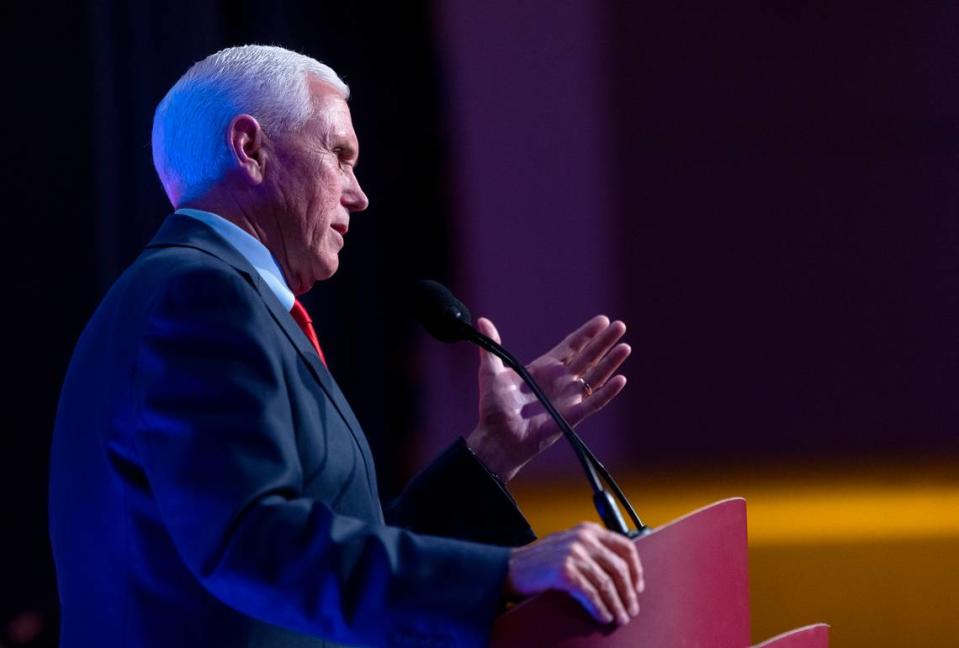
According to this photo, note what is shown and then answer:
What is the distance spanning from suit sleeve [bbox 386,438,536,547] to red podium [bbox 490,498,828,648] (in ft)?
1.50

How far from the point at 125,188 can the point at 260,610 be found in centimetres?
131

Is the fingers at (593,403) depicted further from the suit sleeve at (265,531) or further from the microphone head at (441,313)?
the suit sleeve at (265,531)

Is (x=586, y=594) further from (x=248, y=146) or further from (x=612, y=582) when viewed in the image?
Answer: (x=248, y=146)

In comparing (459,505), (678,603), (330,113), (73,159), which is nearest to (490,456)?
(459,505)

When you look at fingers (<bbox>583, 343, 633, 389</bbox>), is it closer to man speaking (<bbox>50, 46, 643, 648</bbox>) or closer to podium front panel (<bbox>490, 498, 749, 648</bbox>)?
man speaking (<bbox>50, 46, 643, 648</bbox>)

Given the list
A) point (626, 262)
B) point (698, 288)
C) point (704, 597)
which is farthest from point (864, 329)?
point (704, 597)

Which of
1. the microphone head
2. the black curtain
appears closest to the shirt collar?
the microphone head

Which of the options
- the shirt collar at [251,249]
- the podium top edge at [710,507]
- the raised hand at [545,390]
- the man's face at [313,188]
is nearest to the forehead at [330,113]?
the man's face at [313,188]

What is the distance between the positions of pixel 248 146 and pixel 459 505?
517mm

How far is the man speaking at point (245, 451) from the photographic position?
0.91 metres

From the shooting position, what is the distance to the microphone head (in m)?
1.30

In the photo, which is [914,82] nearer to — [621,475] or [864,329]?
[864,329]

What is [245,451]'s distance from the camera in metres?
0.95

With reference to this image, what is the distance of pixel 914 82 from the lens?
8.31 feet
